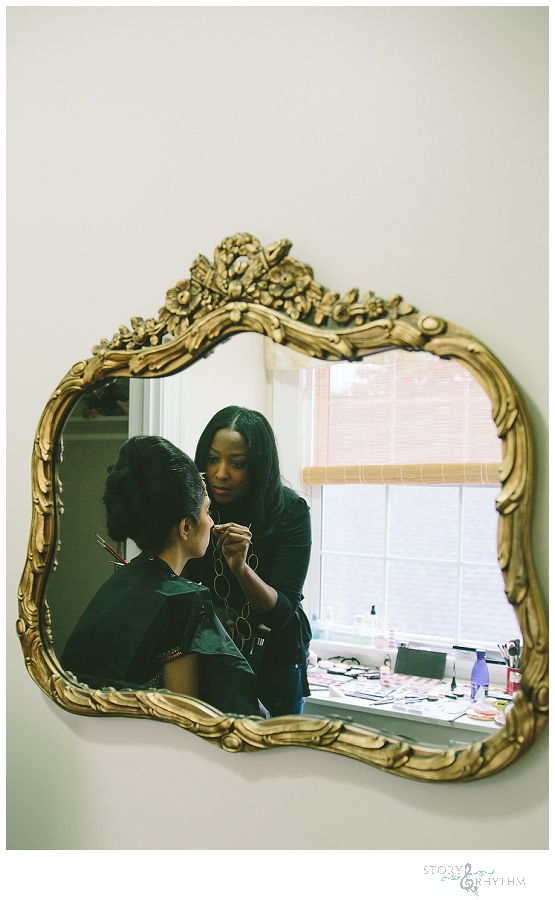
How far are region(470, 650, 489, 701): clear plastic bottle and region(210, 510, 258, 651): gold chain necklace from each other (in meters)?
0.34

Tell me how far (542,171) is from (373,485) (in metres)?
0.51

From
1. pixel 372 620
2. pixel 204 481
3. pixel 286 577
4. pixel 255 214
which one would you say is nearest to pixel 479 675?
pixel 372 620

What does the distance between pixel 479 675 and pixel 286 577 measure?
315 mm

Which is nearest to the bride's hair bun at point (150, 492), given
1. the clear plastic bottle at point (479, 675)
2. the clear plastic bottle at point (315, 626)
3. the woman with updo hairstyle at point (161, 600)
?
the woman with updo hairstyle at point (161, 600)

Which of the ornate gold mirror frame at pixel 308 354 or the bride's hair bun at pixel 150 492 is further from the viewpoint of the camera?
the bride's hair bun at pixel 150 492

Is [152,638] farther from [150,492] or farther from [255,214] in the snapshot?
[255,214]

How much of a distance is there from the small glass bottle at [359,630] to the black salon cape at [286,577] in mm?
72

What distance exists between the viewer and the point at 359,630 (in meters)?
1.09

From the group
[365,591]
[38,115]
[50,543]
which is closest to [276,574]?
[365,591]

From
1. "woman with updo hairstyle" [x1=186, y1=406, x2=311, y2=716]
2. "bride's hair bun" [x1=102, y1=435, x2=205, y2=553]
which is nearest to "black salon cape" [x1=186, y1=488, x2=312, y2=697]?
"woman with updo hairstyle" [x1=186, y1=406, x2=311, y2=716]

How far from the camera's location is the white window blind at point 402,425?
3.35 feet

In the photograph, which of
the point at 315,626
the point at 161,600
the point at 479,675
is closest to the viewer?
the point at 479,675

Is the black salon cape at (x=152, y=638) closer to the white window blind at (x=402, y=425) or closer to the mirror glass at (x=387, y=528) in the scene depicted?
the mirror glass at (x=387, y=528)

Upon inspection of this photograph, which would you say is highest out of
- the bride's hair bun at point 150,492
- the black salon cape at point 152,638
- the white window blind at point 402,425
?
the white window blind at point 402,425
